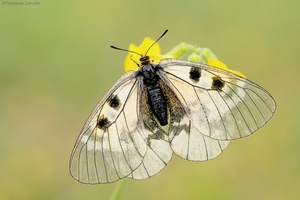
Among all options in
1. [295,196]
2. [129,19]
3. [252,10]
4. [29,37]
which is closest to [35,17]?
[29,37]

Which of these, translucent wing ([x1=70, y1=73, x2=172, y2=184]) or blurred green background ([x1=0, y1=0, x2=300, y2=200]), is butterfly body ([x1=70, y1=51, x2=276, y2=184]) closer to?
A: translucent wing ([x1=70, y1=73, x2=172, y2=184])

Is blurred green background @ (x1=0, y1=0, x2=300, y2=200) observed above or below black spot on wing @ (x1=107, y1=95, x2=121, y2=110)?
above

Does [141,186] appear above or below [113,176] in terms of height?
above

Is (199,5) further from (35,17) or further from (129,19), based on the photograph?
(35,17)

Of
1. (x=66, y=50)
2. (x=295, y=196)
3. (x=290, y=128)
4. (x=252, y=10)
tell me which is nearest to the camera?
(x=295, y=196)

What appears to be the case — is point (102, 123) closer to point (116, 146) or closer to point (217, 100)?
point (116, 146)

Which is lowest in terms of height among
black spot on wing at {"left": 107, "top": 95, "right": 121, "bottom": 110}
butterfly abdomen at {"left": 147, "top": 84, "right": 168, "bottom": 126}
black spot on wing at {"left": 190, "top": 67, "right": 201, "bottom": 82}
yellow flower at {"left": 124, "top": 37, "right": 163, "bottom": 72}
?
black spot on wing at {"left": 107, "top": 95, "right": 121, "bottom": 110}

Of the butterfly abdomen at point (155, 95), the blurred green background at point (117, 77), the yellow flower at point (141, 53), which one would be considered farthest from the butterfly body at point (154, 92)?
the blurred green background at point (117, 77)

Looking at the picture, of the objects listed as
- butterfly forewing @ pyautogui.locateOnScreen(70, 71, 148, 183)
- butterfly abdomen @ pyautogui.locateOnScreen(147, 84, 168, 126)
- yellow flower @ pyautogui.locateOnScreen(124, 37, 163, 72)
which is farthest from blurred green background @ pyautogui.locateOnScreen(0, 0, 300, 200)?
butterfly forewing @ pyautogui.locateOnScreen(70, 71, 148, 183)

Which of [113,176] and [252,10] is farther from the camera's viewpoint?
[252,10]
